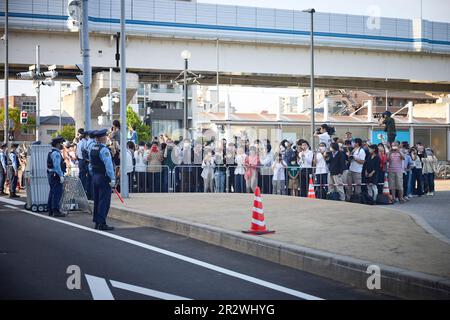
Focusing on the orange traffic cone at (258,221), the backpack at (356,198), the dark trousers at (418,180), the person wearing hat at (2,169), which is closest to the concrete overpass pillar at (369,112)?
the dark trousers at (418,180)

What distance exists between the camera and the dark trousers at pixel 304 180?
21.0 meters

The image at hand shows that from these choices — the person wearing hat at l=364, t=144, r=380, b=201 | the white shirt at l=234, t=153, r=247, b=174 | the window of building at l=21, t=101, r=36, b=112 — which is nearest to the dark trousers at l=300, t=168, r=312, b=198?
the person wearing hat at l=364, t=144, r=380, b=201

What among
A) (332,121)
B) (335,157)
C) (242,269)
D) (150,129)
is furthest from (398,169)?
(150,129)

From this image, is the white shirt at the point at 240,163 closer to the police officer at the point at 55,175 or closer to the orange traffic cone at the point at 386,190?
the orange traffic cone at the point at 386,190

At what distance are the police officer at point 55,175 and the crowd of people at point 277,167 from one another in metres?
2.92

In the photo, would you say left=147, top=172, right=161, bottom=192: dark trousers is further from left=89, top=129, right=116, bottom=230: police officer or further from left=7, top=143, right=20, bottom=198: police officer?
left=89, top=129, right=116, bottom=230: police officer

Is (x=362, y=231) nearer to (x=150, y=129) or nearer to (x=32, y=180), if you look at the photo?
(x=32, y=180)

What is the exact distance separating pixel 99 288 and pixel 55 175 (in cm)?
855

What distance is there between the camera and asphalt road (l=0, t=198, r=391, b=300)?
23.8 feet

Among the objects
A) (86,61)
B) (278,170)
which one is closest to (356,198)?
(278,170)

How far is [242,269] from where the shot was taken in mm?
8922

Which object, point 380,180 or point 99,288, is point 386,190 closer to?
point 380,180

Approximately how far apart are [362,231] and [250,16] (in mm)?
27170

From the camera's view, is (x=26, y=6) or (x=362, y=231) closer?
(x=362, y=231)
